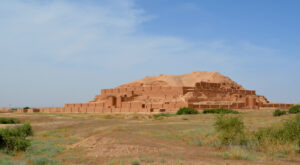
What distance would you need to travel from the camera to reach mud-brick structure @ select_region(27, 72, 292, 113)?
4973cm

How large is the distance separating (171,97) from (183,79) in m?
18.9

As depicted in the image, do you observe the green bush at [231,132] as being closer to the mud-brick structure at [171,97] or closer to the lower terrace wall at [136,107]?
the lower terrace wall at [136,107]

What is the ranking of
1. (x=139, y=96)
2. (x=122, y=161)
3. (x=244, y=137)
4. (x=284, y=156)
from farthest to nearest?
(x=139, y=96) < (x=244, y=137) < (x=284, y=156) < (x=122, y=161)

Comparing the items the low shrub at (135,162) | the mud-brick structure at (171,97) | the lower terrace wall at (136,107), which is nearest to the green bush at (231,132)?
the low shrub at (135,162)

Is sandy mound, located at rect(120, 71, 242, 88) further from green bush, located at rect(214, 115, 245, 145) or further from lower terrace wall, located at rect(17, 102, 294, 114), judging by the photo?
green bush, located at rect(214, 115, 245, 145)

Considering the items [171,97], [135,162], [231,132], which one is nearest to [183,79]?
→ [171,97]

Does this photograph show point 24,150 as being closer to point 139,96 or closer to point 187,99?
point 187,99

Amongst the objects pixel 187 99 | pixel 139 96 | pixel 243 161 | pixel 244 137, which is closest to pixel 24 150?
pixel 243 161

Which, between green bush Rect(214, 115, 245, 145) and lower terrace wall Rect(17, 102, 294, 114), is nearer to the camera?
green bush Rect(214, 115, 245, 145)

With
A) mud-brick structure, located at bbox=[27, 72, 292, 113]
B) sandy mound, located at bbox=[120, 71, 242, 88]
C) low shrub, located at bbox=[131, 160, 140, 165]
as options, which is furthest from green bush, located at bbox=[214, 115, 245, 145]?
sandy mound, located at bbox=[120, 71, 242, 88]

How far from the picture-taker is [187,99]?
2071 inches

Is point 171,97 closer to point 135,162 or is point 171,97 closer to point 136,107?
point 136,107

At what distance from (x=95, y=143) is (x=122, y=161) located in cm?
403

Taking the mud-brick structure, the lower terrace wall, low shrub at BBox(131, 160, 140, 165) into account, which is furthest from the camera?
the mud-brick structure
